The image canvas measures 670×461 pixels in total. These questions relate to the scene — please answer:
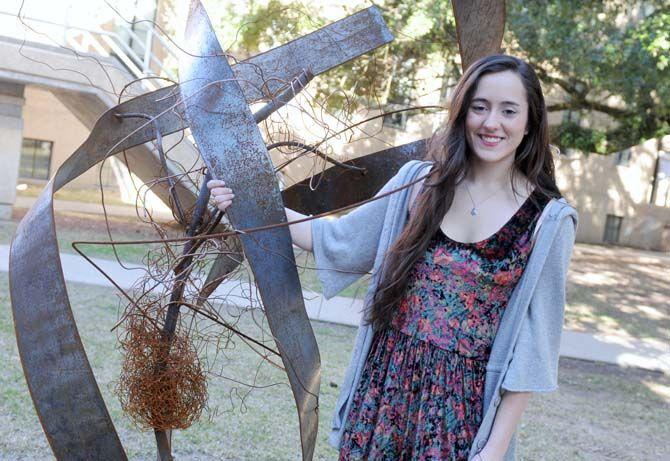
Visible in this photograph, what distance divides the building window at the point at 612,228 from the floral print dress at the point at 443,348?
21.9 meters

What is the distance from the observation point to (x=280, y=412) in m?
5.79

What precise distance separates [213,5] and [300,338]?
392 inches

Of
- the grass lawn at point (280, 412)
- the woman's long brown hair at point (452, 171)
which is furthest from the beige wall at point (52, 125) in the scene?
the woman's long brown hair at point (452, 171)

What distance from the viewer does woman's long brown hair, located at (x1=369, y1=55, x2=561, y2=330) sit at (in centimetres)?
221

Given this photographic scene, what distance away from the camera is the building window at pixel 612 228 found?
22984mm

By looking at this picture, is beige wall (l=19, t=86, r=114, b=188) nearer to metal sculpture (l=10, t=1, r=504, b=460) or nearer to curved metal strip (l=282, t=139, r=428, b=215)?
curved metal strip (l=282, t=139, r=428, b=215)

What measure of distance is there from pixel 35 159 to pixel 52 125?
1.12 m

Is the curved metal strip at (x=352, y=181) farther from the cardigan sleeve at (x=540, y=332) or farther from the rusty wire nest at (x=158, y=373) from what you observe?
the cardigan sleeve at (x=540, y=332)

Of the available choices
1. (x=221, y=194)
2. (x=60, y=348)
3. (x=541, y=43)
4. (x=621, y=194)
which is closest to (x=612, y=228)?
(x=621, y=194)

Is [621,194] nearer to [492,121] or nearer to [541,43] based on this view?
[541,43]

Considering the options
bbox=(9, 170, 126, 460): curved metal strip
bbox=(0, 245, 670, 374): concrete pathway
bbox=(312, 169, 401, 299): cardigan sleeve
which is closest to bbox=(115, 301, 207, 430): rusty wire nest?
bbox=(9, 170, 126, 460): curved metal strip

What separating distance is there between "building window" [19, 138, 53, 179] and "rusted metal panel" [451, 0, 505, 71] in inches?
703

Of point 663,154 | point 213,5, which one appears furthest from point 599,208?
point 213,5

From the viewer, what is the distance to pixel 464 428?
2.18m
